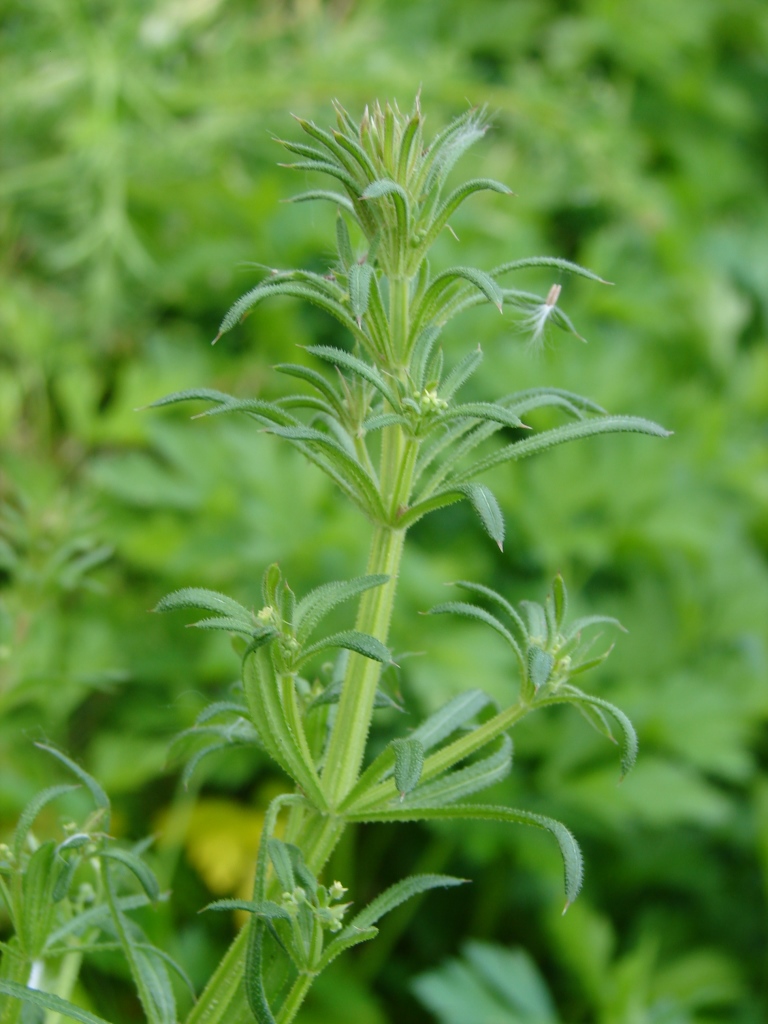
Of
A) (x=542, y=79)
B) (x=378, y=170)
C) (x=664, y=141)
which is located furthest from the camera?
(x=664, y=141)

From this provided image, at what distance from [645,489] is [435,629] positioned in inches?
20.1

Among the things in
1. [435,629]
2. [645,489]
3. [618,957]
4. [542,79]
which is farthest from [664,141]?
[618,957]

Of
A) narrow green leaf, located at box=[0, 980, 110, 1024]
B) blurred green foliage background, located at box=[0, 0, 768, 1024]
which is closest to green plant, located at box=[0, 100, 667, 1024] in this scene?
narrow green leaf, located at box=[0, 980, 110, 1024]

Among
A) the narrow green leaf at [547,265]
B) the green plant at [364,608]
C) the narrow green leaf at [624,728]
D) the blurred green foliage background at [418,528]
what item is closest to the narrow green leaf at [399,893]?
the green plant at [364,608]

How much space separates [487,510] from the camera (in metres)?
0.54

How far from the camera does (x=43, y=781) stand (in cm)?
149

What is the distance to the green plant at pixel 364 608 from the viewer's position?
54 centimetres

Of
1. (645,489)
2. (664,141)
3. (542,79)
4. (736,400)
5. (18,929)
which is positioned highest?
(664,141)

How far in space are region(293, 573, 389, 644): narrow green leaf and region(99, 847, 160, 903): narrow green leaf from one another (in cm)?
16

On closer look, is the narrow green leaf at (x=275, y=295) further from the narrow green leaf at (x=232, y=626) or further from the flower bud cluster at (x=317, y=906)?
the flower bud cluster at (x=317, y=906)

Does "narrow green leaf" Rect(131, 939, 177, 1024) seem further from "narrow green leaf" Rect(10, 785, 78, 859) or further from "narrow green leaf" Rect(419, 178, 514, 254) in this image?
"narrow green leaf" Rect(419, 178, 514, 254)

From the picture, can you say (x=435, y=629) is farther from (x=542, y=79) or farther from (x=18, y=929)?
(x=542, y=79)

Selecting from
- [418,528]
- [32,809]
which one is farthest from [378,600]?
[418,528]

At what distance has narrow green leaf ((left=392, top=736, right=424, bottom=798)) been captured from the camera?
514 mm
